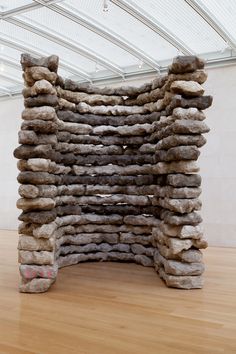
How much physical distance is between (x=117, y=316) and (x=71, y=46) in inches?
247

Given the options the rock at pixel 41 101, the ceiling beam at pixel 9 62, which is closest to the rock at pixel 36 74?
the rock at pixel 41 101

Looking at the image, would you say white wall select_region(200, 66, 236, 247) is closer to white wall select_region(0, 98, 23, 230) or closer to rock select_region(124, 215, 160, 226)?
rock select_region(124, 215, 160, 226)

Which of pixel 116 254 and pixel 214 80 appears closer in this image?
pixel 116 254

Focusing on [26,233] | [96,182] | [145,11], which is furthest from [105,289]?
[145,11]

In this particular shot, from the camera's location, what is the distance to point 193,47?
918cm

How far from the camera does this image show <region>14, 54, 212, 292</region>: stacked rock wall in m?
5.78

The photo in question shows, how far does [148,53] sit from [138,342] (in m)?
7.21

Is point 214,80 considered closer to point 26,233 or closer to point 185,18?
point 185,18

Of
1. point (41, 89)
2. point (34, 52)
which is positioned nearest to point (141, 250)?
point (41, 89)

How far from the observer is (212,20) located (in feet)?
25.0

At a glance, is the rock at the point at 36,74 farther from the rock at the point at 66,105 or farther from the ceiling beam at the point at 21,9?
the ceiling beam at the point at 21,9

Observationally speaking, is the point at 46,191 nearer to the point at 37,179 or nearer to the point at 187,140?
the point at 37,179

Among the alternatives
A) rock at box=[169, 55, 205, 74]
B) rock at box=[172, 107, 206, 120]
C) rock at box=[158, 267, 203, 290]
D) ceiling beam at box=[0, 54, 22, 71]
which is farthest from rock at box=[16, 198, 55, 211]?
ceiling beam at box=[0, 54, 22, 71]

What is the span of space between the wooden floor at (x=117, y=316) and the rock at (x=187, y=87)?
2.80m
